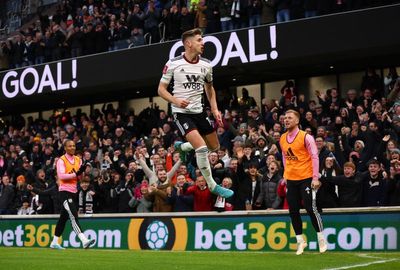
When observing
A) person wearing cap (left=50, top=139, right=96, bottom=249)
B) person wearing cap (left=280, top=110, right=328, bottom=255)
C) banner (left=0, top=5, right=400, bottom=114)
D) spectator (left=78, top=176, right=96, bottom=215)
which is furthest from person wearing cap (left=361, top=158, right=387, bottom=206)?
spectator (left=78, top=176, right=96, bottom=215)

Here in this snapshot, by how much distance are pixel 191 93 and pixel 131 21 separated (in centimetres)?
1521

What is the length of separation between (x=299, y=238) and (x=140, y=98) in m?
19.3

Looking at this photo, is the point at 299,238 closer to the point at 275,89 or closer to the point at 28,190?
the point at 28,190

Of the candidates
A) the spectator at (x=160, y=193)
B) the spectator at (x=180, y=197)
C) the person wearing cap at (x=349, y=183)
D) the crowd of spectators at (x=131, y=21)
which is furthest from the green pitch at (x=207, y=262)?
the crowd of spectators at (x=131, y=21)

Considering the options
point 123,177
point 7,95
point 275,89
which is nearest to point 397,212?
point 123,177

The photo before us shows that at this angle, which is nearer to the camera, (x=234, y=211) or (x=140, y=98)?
(x=234, y=211)

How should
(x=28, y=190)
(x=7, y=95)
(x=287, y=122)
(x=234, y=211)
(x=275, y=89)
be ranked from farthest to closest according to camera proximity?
(x=7, y=95)
(x=275, y=89)
(x=28, y=190)
(x=234, y=211)
(x=287, y=122)

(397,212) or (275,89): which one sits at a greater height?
(275,89)

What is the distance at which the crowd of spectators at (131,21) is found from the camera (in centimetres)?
2194

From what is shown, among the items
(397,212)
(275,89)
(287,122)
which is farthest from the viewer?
(275,89)

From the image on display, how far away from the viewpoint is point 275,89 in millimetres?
26562

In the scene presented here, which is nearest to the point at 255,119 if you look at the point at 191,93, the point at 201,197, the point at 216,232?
the point at 201,197

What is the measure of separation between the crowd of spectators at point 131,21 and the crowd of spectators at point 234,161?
2.20 metres

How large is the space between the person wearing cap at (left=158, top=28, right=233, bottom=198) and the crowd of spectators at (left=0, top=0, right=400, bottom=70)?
10317mm
